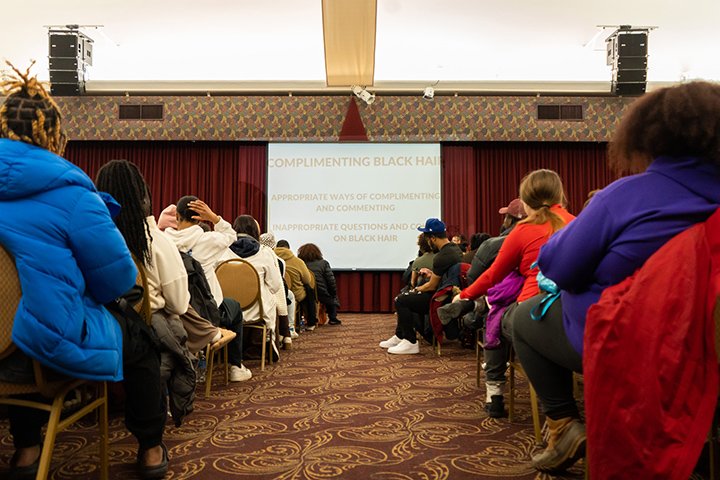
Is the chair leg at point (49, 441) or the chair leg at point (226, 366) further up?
the chair leg at point (49, 441)

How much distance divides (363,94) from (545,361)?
25.1 feet

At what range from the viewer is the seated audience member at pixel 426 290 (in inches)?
189

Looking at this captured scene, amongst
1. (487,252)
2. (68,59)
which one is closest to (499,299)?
(487,252)

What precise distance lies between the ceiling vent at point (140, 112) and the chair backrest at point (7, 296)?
8346mm

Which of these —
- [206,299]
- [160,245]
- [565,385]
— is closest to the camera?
[565,385]

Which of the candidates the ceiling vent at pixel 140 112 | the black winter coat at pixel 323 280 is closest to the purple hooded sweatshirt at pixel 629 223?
the black winter coat at pixel 323 280

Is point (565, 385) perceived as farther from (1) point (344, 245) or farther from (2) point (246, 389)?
(1) point (344, 245)

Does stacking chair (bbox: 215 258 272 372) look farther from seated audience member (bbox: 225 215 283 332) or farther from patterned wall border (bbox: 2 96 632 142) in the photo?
patterned wall border (bbox: 2 96 632 142)

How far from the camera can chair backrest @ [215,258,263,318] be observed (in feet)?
13.4

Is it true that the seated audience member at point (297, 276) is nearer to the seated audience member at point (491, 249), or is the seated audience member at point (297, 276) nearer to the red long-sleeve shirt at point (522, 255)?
the seated audience member at point (491, 249)

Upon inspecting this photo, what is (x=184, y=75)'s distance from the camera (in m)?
9.54

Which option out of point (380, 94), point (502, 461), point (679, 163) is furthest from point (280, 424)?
point (380, 94)

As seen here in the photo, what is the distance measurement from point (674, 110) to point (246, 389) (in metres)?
2.92

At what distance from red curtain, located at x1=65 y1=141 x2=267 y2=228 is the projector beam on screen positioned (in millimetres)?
582
